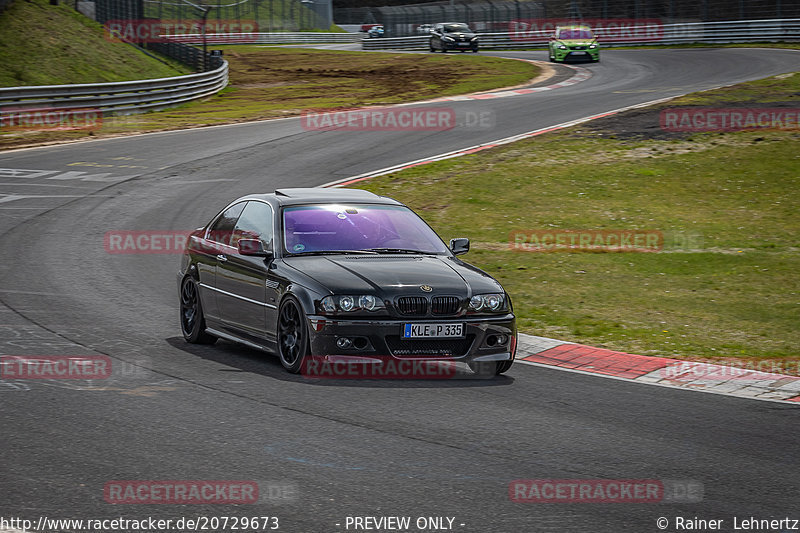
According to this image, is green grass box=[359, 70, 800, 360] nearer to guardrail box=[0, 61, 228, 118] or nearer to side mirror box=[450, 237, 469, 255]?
side mirror box=[450, 237, 469, 255]

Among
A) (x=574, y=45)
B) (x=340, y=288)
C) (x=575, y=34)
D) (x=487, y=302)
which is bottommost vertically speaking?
(x=487, y=302)

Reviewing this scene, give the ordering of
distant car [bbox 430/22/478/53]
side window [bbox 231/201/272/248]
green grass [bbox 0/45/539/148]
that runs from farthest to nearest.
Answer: distant car [bbox 430/22/478/53], green grass [bbox 0/45/539/148], side window [bbox 231/201/272/248]

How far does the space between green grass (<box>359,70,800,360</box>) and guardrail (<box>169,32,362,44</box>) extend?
225ft

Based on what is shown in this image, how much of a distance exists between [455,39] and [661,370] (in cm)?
5383

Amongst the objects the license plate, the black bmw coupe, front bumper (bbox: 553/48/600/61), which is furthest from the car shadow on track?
front bumper (bbox: 553/48/600/61)

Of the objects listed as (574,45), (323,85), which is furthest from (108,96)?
(574,45)

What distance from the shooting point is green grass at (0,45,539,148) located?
110 ft

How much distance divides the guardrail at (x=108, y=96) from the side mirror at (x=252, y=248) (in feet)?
77.6

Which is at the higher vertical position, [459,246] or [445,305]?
[459,246]

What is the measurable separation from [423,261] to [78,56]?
36278mm

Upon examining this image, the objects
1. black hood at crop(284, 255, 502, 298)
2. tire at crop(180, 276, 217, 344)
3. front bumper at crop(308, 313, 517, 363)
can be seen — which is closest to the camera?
front bumper at crop(308, 313, 517, 363)

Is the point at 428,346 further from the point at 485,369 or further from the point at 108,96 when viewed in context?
the point at 108,96

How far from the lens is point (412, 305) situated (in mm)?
8672

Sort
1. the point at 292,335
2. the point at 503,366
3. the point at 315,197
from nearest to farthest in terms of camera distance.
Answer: the point at 292,335 → the point at 503,366 → the point at 315,197
